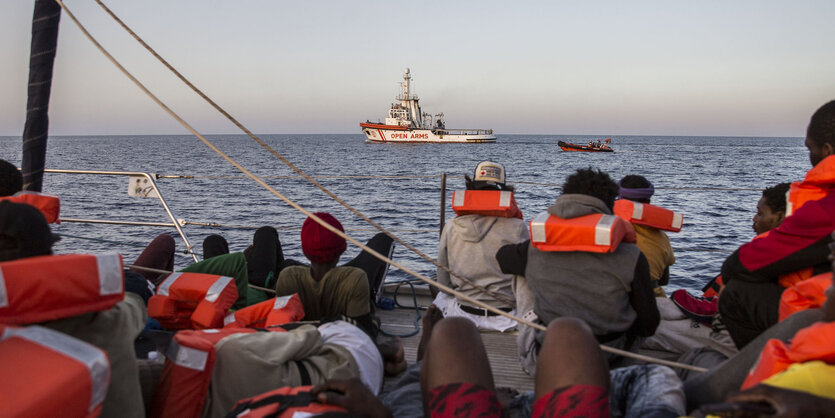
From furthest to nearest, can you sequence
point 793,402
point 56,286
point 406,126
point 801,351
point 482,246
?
point 406,126
point 482,246
point 56,286
point 801,351
point 793,402

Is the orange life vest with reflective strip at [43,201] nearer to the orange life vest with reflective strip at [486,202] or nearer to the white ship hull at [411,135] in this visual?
the orange life vest with reflective strip at [486,202]

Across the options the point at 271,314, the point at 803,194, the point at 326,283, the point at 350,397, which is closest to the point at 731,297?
the point at 803,194

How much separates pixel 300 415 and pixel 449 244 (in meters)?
2.08

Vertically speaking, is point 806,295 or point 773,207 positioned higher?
point 773,207

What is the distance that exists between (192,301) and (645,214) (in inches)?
101

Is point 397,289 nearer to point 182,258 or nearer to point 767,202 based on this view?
point 767,202

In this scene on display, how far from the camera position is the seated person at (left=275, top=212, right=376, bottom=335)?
2.68 metres

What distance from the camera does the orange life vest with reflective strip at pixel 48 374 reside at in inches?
46.0

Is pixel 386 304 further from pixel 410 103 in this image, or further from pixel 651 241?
pixel 410 103

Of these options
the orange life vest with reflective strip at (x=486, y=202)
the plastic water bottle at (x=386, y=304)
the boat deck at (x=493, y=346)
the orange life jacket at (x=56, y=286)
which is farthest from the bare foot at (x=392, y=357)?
the orange life jacket at (x=56, y=286)

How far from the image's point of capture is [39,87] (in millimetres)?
3174

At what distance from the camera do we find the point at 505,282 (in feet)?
11.1

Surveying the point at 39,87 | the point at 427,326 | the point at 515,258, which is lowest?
the point at 427,326

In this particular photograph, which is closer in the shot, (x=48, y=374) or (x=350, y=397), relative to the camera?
(x=48, y=374)
